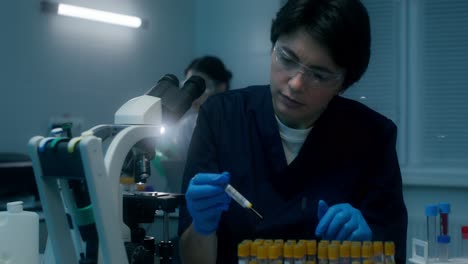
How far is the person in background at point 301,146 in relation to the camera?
3.97ft

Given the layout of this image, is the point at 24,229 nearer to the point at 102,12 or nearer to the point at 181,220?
the point at 181,220

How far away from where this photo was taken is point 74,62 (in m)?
3.18

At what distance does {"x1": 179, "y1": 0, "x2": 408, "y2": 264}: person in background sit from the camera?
3.97 ft

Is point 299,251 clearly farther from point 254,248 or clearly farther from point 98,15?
point 98,15

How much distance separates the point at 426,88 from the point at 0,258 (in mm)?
3141

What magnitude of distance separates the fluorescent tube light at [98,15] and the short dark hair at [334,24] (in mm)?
2109

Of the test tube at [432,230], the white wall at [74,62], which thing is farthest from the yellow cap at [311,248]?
the white wall at [74,62]

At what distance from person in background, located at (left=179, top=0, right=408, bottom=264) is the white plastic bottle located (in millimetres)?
312

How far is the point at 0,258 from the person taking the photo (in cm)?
102

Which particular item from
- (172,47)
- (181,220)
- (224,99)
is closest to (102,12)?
(172,47)

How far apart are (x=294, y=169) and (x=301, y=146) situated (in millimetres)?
73

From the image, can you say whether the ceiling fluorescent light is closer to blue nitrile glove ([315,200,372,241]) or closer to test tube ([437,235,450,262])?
test tube ([437,235,450,262])

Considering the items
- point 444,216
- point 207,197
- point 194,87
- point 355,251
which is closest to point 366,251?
point 355,251

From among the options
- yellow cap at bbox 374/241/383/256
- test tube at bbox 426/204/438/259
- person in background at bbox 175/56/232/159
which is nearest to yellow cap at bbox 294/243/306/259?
yellow cap at bbox 374/241/383/256
